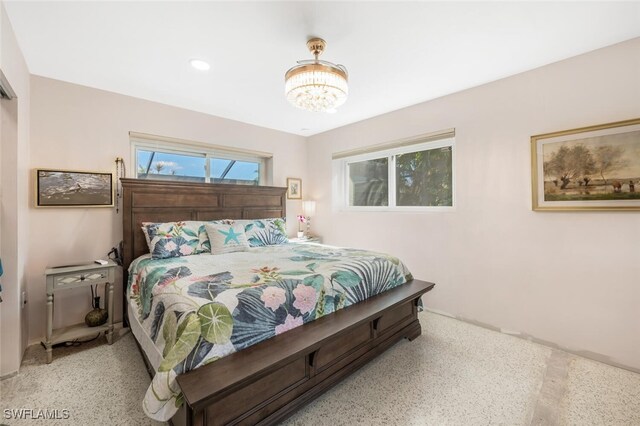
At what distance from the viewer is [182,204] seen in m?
3.23

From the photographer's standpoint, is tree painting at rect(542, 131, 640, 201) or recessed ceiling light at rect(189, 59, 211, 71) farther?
recessed ceiling light at rect(189, 59, 211, 71)

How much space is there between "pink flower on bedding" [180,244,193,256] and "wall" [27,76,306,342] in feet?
2.61

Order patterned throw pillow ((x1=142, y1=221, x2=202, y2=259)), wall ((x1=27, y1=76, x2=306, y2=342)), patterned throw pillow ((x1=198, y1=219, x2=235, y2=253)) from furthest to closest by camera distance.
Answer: patterned throw pillow ((x1=198, y1=219, x2=235, y2=253)) < patterned throw pillow ((x1=142, y1=221, x2=202, y2=259)) < wall ((x1=27, y1=76, x2=306, y2=342))

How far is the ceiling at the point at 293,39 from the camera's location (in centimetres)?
171

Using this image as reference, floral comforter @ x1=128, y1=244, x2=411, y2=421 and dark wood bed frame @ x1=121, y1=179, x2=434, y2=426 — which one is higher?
floral comforter @ x1=128, y1=244, x2=411, y2=421

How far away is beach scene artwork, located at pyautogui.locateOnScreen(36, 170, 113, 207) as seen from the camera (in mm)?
2476

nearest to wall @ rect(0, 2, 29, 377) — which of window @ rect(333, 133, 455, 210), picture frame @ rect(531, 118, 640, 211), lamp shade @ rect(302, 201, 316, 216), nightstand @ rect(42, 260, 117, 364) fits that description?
nightstand @ rect(42, 260, 117, 364)

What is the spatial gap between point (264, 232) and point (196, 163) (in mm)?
1354

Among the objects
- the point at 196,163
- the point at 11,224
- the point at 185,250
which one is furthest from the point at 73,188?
the point at 196,163

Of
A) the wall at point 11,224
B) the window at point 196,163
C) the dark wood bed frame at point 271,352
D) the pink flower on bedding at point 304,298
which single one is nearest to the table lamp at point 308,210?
the window at point 196,163

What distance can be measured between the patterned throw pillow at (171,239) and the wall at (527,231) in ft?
7.91

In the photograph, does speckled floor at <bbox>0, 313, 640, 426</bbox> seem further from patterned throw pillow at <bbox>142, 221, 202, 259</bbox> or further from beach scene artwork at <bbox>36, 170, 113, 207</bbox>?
beach scene artwork at <bbox>36, 170, 113, 207</bbox>

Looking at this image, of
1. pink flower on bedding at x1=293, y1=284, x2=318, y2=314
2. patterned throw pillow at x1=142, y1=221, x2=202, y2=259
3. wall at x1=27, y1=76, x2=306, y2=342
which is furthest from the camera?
patterned throw pillow at x1=142, y1=221, x2=202, y2=259

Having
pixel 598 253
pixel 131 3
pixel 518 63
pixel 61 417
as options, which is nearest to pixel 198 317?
pixel 61 417
